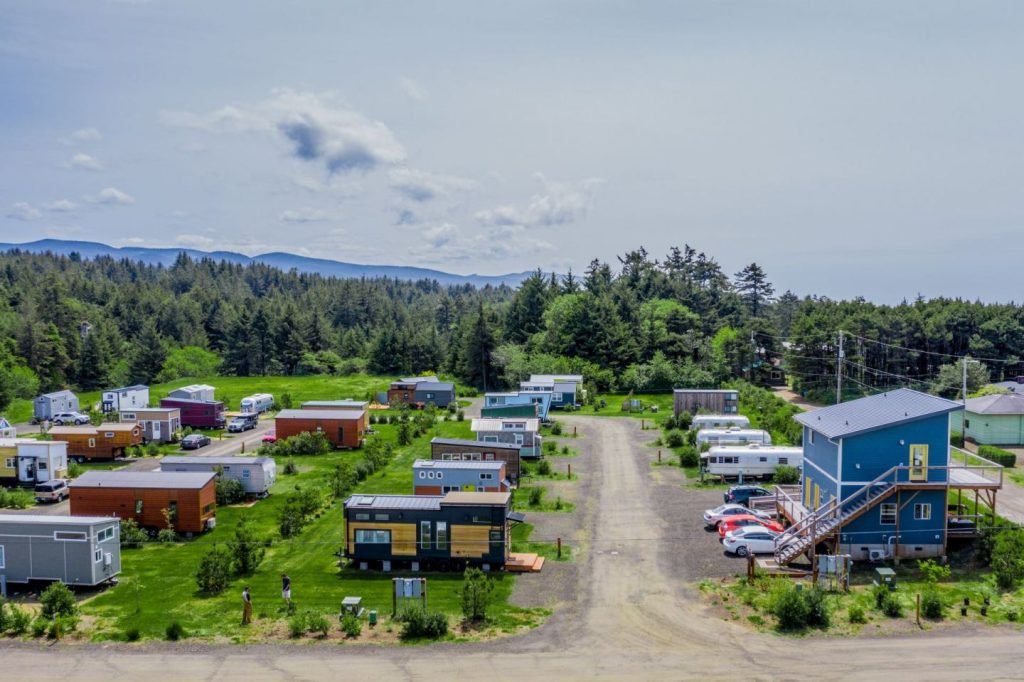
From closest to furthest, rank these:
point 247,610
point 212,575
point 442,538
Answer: point 247,610, point 212,575, point 442,538

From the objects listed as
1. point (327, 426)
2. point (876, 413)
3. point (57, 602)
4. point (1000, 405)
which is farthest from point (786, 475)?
point (57, 602)

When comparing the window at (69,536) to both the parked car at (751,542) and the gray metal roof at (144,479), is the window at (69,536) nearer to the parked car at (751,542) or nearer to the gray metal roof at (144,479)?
the gray metal roof at (144,479)

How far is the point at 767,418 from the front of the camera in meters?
55.7

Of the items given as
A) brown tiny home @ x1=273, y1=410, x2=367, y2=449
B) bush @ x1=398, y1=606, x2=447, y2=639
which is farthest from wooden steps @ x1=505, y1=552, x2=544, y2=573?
brown tiny home @ x1=273, y1=410, x2=367, y2=449

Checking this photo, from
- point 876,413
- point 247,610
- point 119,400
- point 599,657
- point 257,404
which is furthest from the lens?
point 119,400

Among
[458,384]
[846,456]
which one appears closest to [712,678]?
[846,456]

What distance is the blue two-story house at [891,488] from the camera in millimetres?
29016

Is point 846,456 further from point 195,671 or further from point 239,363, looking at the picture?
point 239,363

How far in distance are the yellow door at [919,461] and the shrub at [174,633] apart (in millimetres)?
25278

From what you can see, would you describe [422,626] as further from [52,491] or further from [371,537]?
[52,491]

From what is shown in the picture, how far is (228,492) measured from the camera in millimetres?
39594

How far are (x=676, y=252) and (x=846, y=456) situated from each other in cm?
9780

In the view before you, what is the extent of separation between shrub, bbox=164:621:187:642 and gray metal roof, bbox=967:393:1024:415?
49.0m

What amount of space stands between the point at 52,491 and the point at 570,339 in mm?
54665
